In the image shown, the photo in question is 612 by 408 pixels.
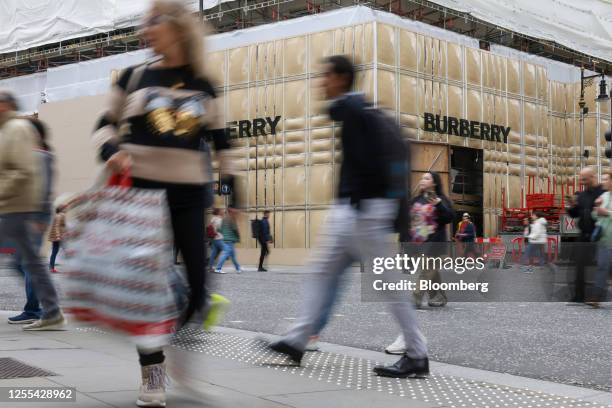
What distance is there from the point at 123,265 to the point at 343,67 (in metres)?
2.12

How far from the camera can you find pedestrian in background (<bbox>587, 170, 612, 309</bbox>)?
36.8 feet

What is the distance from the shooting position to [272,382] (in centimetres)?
471

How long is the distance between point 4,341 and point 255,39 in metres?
25.4

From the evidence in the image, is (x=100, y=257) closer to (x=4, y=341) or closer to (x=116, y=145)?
(x=116, y=145)

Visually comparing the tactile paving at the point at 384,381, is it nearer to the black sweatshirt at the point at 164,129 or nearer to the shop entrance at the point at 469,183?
the black sweatshirt at the point at 164,129

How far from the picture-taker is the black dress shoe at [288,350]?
514 cm

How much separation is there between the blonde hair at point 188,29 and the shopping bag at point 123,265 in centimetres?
66

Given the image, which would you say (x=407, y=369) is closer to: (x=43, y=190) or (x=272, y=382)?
(x=272, y=382)

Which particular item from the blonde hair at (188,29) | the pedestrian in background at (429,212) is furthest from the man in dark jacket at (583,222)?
the blonde hair at (188,29)

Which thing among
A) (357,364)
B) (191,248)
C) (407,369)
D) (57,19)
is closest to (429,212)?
(357,364)

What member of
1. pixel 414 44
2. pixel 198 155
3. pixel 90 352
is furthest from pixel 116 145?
pixel 414 44

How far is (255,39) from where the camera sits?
101 feet

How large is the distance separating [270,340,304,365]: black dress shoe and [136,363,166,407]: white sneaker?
1420mm

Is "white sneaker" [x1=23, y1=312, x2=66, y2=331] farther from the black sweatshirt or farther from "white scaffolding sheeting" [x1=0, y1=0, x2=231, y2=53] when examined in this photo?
"white scaffolding sheeting" [x1=0, y1=0, x2=231, y2=53]
